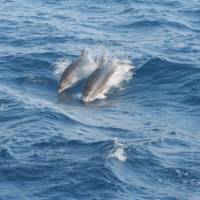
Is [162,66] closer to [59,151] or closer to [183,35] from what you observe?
[183,35]

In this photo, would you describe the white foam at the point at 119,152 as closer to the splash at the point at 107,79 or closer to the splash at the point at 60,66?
the splash at the point at 107,79

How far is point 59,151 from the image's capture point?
24.3 metres

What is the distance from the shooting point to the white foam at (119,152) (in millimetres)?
23766

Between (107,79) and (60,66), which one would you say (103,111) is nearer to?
(107,79)

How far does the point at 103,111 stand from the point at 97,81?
8.51 feet

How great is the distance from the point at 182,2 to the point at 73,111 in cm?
2004

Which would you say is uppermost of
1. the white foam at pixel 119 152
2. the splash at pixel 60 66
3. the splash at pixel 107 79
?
the white foam at pixel 119 152

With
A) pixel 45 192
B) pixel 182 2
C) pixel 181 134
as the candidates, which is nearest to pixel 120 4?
pixel 182 2

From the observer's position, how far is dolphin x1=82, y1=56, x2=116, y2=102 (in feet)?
99.4

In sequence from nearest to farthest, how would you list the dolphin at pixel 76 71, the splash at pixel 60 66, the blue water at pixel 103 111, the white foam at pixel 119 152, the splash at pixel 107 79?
the blue water at pixel 103 111, the white foam at pixel 119 152, the splash at pixel 107 79, the dolphin at pixel 76 71, the splash at pixel 60 66

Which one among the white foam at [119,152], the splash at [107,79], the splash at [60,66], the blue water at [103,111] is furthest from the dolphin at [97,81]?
the white foam at [119,152]

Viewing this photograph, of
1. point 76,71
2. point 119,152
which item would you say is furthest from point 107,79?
point 119,152

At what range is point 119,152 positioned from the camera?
24141 mm

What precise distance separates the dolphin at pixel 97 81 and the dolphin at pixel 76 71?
0.82 m
